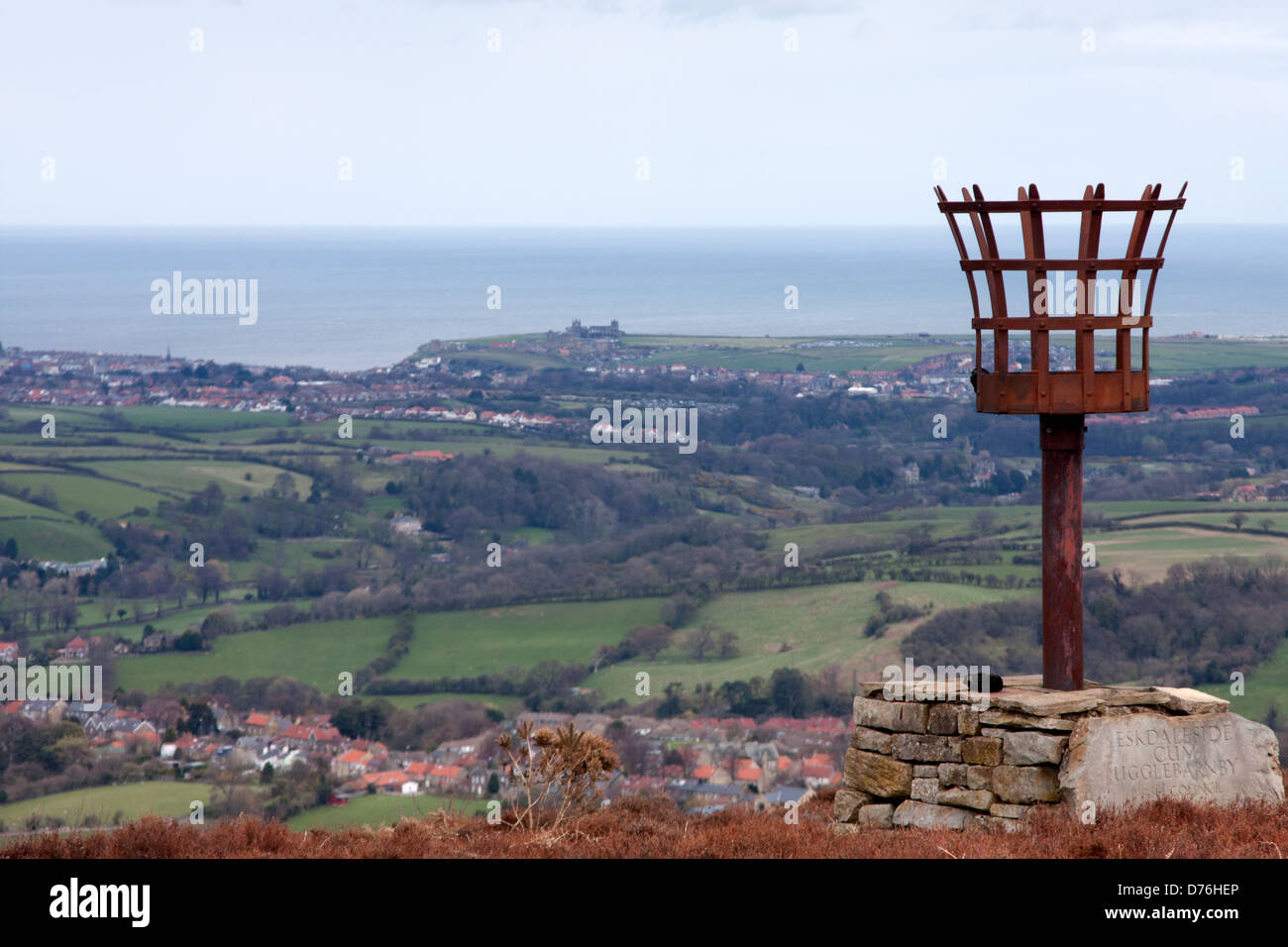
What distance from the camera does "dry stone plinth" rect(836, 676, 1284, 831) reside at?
748cm

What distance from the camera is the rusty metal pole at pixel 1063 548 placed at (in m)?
8.20

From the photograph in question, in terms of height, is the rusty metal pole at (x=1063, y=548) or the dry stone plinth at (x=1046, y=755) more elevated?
the rusty metal pole at (x=1063, y=548)

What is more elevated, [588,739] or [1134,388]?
[1134,388]

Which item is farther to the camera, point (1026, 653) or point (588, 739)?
point (1026, 653)

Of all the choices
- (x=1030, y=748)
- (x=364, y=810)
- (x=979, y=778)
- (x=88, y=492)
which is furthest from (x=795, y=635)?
(x=1030, y=748)

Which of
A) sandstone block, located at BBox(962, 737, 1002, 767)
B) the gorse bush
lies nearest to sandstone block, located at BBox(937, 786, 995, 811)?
sandstone block, located at BBox(962, 737, 1002, 767)

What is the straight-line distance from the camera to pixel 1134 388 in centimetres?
812

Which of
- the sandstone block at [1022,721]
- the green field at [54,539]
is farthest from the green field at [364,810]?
the green field at [54,539]

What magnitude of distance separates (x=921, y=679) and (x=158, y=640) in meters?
53.1

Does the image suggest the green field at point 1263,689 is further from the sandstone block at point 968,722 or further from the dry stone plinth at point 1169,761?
the sandstone block at point 968,722

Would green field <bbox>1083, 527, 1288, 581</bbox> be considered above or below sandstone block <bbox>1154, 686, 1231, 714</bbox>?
below

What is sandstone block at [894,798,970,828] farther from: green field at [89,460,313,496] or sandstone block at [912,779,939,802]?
green field at [89,460,313,496]
